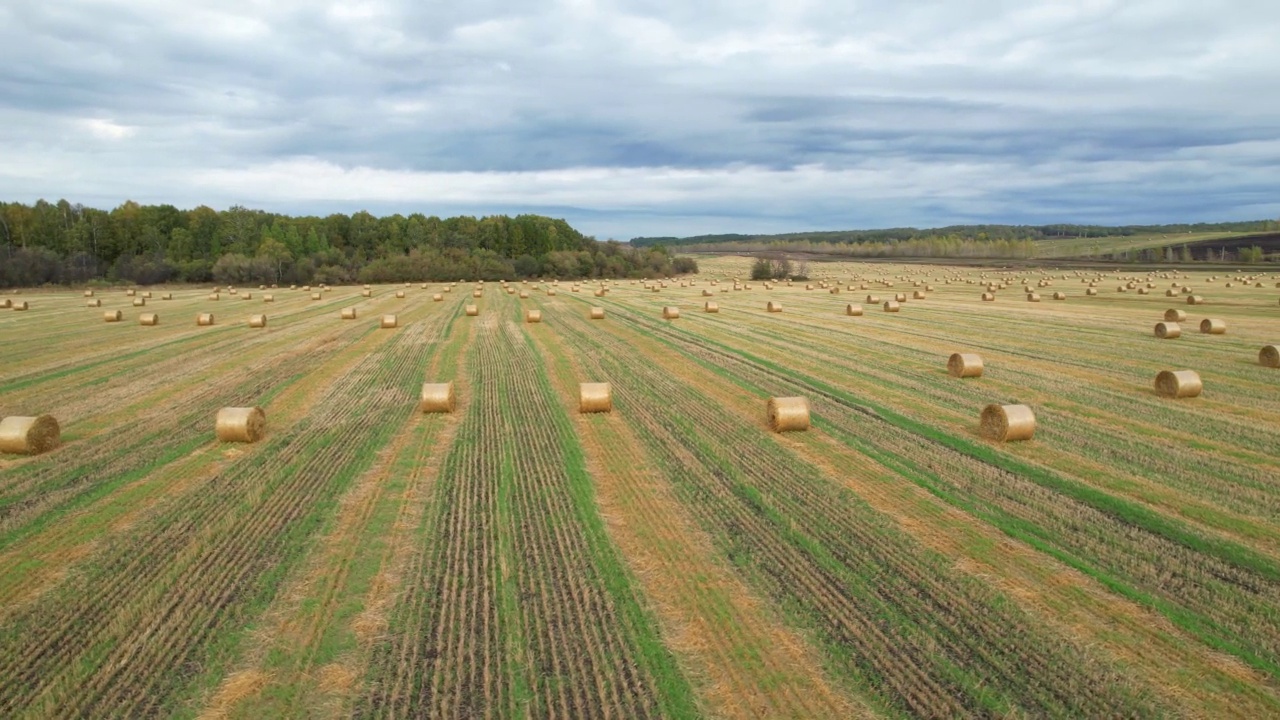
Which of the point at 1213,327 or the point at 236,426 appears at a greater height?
the point at 1213,327

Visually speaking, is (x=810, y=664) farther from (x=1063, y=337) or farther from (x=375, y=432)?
(x=1063, y=337)

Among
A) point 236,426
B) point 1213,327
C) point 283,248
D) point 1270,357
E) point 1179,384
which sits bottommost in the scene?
point 236,426

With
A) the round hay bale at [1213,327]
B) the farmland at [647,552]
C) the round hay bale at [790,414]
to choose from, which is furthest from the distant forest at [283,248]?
the round hay bale at [790,414]

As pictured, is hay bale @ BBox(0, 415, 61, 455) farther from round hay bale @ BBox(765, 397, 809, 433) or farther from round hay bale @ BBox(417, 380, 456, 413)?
round hay bale @ BBox(765, 397, 809, 433)

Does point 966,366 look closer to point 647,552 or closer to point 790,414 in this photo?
point 790,414

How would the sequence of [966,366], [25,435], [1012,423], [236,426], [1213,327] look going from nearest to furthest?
[25,435] → [1012,423] → [236,426] → [966,366] → [1213,327]

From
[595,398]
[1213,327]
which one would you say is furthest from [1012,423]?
[1213,327]
